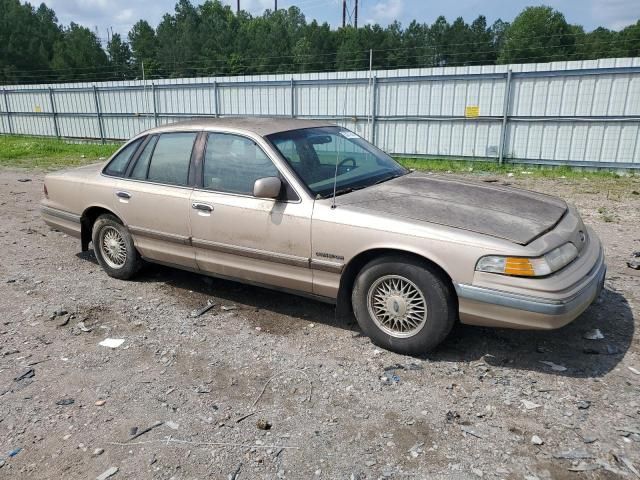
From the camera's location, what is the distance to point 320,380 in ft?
11.5

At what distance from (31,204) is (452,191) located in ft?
27.4

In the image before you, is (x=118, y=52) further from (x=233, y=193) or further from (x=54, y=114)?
(x=233, y=193)

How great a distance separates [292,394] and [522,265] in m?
1.67

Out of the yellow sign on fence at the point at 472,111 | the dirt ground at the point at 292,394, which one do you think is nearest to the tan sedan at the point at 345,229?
the dirt ground at the point at 292,394

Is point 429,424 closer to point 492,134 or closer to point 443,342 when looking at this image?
point 443,342

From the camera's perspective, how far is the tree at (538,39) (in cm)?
2873

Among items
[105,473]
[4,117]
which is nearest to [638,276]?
[105,473]

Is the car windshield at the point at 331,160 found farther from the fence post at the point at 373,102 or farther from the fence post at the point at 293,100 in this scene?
the fence post at the point at 293,100

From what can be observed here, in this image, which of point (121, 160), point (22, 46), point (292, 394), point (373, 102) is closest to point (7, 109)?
point (373, 102)

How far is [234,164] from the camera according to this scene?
14.5 ft

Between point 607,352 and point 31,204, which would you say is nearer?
point 607,352

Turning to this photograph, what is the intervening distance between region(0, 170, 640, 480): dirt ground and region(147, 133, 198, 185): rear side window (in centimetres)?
117

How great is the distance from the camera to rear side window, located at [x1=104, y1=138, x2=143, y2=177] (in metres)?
5.21

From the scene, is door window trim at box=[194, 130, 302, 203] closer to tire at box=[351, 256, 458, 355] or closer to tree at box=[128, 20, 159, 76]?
tire at box=[351, 256, 458, 355]
